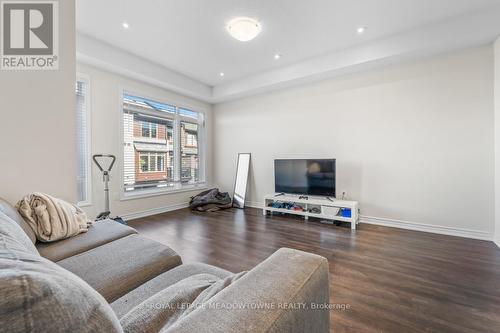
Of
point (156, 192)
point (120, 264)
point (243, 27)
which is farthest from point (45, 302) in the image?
point (156, 192)

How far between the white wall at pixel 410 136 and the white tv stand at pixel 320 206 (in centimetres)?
40

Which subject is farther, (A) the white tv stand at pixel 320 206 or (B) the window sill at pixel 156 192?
(B) the window sill at pixel 156 192

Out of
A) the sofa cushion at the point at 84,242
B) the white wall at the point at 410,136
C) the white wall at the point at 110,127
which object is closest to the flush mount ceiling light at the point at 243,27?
the white wall at the point at 410,136

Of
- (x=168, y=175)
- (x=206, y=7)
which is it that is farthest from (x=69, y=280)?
(x=168, y=175)

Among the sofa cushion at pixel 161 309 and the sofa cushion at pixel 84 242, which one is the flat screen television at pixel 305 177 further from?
the sofa cushion at pixel 161 309

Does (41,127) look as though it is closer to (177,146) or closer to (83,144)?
(83,144)

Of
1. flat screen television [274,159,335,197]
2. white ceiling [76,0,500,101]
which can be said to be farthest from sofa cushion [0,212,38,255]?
flat screen television [274,159,335,197]

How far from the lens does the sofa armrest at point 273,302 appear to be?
22.6 inches

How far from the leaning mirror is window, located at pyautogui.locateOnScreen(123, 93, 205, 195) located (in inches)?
38.7

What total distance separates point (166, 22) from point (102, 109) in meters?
1.87

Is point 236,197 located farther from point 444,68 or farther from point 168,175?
point 444,68

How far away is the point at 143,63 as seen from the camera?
12.6 ft

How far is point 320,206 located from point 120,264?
10.9 ft

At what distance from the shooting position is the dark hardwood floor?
5.00ft
